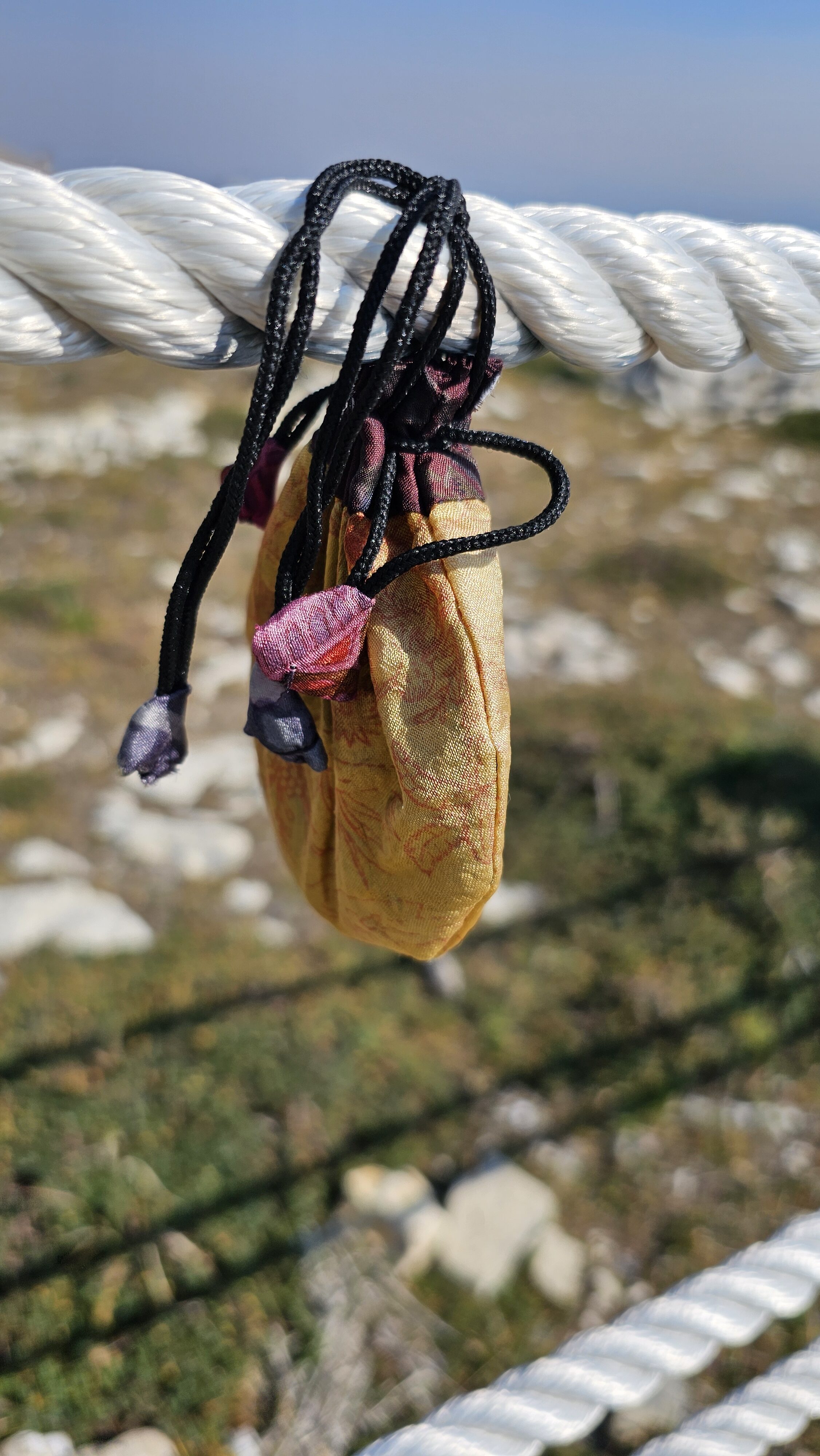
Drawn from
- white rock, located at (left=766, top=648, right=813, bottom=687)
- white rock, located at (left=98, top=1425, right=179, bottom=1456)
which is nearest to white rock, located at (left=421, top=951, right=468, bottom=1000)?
white rock, located at (left=98, top=1425, right=179, bottom=1456)

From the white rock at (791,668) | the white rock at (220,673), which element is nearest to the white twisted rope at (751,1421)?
the white rock at (220,673)

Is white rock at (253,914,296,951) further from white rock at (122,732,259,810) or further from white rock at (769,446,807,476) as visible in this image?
white rock at (769,446,807,476)

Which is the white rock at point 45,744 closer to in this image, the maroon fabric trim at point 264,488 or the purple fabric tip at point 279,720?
the maroon fabric trim at point 264,488

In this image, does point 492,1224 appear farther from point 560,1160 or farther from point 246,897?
point 246,897

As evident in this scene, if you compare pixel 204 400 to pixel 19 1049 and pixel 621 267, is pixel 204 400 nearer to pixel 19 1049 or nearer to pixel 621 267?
pixel 19 1049

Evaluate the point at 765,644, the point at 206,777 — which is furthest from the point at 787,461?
the point at 206,777

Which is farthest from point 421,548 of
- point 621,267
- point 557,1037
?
point 557,1037
